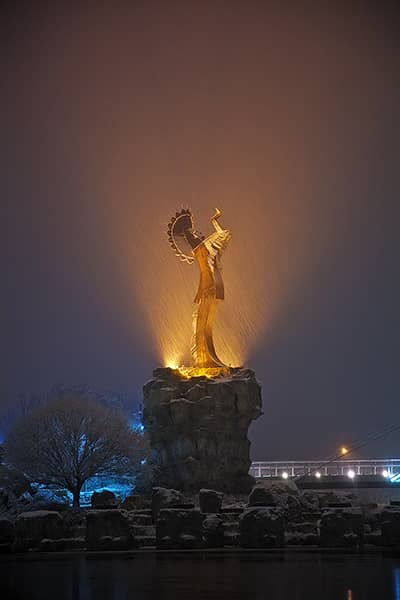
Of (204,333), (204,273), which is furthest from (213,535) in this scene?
(204,273)

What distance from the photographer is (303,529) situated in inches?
1265

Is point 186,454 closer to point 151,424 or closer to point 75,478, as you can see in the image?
point 151,424

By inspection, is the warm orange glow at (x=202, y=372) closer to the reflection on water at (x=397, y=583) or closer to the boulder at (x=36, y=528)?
the boulder at (x=36, y=528)

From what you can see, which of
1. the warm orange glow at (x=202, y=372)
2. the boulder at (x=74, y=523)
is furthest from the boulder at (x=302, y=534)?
the warm orange glow at (x=202, y=372)

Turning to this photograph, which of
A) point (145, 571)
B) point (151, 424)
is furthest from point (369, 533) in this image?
point (151, 424)

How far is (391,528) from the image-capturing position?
26.3m

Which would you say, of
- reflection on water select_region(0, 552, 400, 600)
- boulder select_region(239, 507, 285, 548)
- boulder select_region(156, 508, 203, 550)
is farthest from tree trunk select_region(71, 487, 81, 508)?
reflection on water select_region(0, 552, 400, 600)

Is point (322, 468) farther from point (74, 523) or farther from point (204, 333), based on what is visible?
point (74, 523)

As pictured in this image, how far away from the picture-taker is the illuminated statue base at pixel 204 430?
1976 inches

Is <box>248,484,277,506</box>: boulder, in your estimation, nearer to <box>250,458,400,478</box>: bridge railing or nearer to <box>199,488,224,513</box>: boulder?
<box>199,488,224,513</box>: boulder

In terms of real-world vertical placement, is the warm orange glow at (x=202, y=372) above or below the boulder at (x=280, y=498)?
above

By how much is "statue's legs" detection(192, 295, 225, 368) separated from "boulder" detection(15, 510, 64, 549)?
27238mm

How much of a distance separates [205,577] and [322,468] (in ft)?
203

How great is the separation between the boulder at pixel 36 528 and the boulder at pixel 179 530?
455cm
